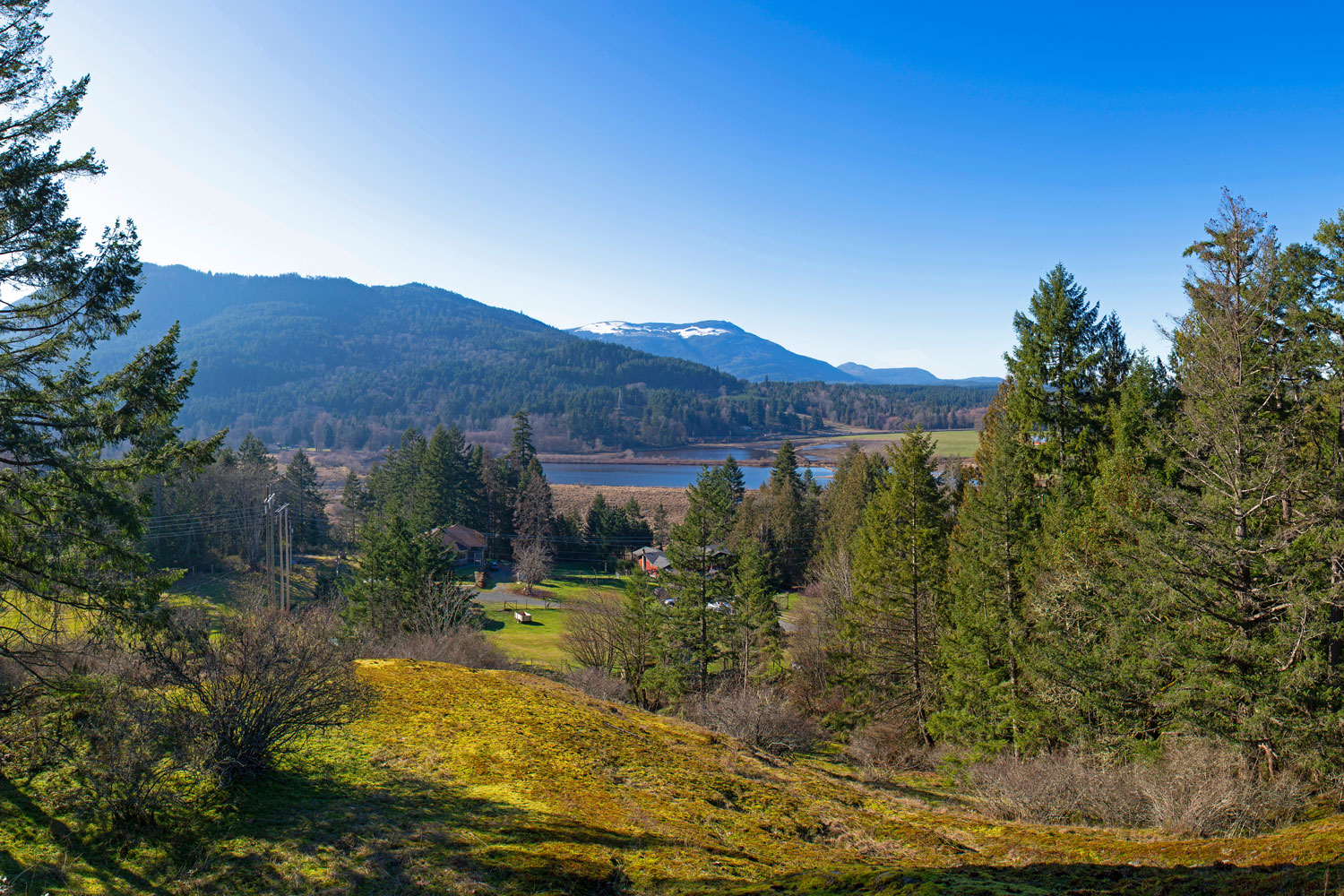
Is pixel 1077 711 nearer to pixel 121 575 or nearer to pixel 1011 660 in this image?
pixel 1011 660

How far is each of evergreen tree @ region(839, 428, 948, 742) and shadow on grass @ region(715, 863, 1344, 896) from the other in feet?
57.6

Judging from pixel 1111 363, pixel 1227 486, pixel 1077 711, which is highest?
pixel 1111 363

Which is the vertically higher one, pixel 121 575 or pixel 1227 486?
pixel 1227 486

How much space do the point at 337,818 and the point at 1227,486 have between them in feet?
55.5

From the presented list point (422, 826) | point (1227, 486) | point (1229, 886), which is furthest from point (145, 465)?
point (1227, 486)

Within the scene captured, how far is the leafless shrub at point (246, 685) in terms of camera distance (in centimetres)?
788

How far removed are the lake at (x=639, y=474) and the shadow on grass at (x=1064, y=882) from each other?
98964 millimetres

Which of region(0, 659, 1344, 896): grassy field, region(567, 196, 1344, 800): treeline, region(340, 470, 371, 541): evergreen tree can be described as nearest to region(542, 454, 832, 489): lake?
region(340, 470, 371, 541): evergreen tree

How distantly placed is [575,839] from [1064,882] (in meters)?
5.11

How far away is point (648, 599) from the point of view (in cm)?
2917

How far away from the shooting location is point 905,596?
78.8 ft

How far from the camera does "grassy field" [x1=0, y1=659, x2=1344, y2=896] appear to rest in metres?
5.94

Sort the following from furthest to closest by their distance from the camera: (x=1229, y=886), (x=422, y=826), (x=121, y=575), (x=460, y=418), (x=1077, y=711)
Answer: (x=460, y=418) < (x=1077, y=711) < (x=121, y=575) < (x=422, y=826) < (x=1229, y=886)

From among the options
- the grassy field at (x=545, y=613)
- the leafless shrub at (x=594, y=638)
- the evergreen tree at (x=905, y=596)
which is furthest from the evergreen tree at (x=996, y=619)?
the grassy field at (x=545, y=613)
